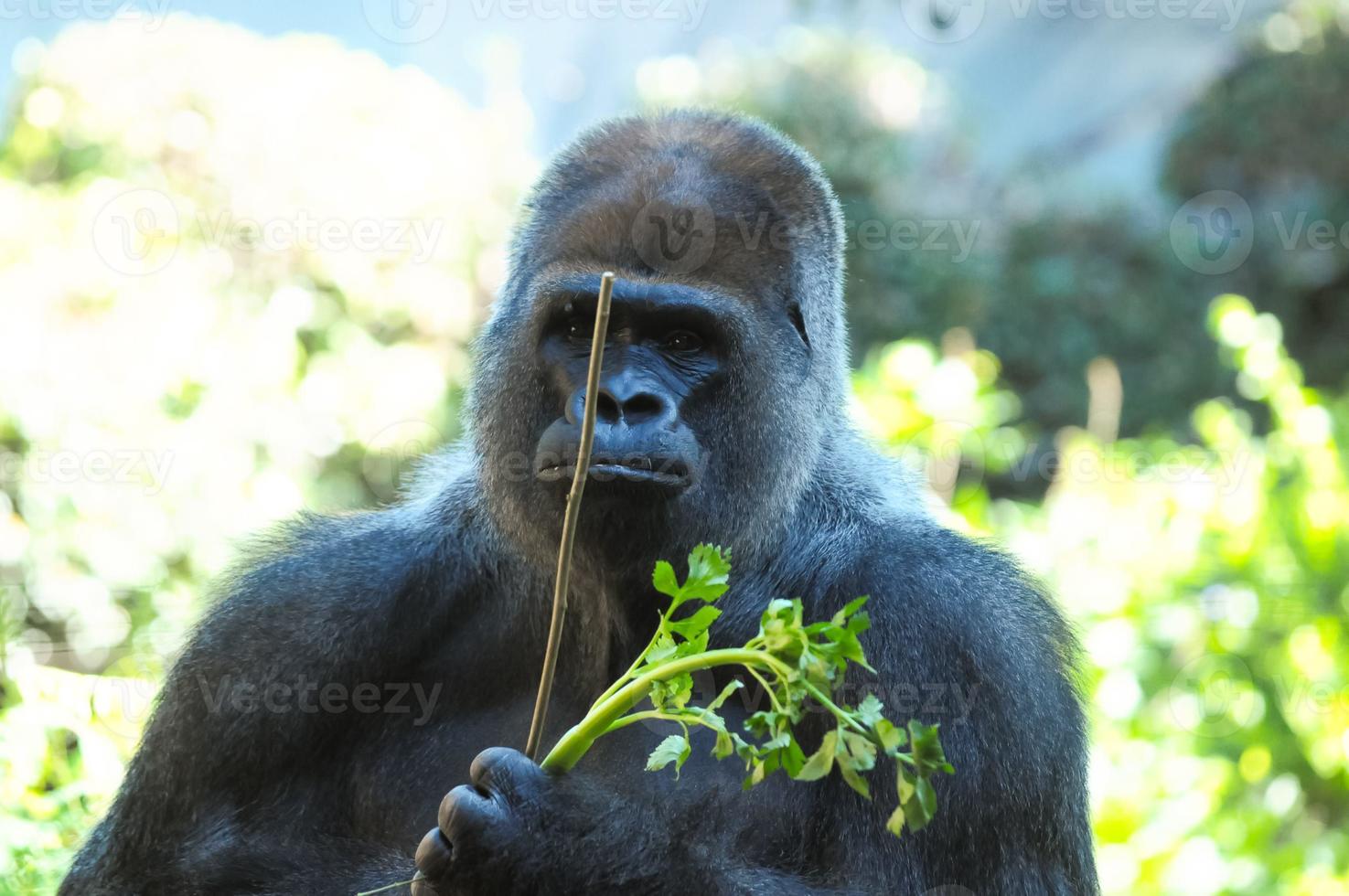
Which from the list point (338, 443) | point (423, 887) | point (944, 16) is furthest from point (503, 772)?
point (944, 16)

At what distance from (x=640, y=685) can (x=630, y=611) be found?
41.7 inches

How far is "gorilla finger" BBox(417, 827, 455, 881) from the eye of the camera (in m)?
2.50

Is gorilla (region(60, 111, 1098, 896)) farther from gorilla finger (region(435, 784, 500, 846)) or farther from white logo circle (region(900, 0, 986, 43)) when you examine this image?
white logo circle (region(900, 0, 986, 43))

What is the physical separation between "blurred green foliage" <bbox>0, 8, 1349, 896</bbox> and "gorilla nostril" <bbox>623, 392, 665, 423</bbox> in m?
1.46

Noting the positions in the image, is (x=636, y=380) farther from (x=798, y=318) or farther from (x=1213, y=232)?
(x=1213, y=232)

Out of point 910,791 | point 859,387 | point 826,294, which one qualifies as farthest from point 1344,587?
point 910,791

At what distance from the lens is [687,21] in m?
18.5

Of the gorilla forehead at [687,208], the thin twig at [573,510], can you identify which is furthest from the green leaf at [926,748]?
the gorilla forehead at [687,208]

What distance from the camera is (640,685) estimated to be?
2227mm

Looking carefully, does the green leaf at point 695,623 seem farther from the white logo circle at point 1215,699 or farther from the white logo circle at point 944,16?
the white logo circle at point 944,16

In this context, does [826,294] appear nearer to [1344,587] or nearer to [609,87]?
A: [1344,587]

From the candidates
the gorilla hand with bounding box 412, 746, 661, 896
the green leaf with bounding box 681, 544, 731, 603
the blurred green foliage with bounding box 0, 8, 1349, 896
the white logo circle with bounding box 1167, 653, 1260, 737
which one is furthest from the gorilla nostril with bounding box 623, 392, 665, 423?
the white logo circle with bounding box 1167, 653, 1260, 737

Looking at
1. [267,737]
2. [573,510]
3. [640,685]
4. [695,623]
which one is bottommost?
[267,737]

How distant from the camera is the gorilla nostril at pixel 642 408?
2.88m
